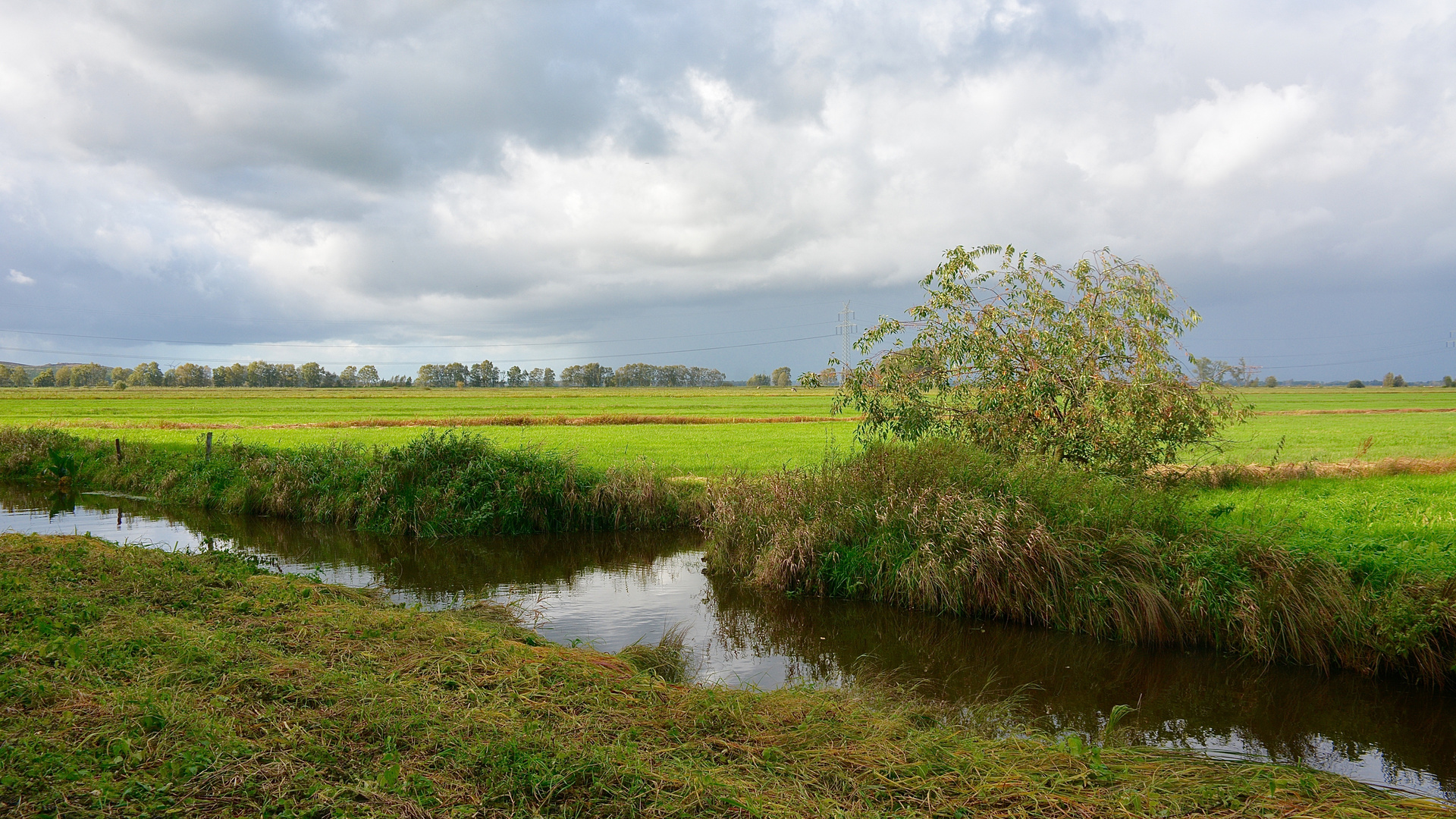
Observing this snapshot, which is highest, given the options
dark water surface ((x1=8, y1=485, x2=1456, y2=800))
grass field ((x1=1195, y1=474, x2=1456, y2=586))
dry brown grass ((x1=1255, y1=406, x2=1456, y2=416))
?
dry brown grass ((x1=1255, y1=406, x2=1456, y2=416))

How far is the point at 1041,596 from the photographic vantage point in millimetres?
11664

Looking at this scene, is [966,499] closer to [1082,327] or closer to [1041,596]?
[1041,596]

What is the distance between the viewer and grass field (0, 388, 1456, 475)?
32469mm

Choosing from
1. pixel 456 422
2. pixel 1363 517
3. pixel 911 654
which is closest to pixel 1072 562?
pixel 911 654

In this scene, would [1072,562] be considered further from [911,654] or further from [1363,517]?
[1363,517]

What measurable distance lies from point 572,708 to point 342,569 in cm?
1098

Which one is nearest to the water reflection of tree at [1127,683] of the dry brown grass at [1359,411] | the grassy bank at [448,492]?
the grassy bank at [448,492]

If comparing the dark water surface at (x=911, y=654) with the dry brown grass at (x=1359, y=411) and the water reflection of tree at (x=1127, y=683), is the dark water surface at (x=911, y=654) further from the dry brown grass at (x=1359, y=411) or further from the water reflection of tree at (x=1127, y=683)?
the dry brown grass at (x=1359, y=411)

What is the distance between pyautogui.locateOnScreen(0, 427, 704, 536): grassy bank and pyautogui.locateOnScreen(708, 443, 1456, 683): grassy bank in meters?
5.15

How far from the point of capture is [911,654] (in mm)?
10914

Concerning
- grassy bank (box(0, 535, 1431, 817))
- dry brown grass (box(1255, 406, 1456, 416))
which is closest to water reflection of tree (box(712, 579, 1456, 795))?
grassy bank (box(0, 535, 1431, 817))

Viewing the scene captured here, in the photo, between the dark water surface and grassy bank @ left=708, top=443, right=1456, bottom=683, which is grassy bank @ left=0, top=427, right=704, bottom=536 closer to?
the dark water surface

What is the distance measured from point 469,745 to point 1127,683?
26.2ft

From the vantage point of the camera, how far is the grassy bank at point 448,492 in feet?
64.4
